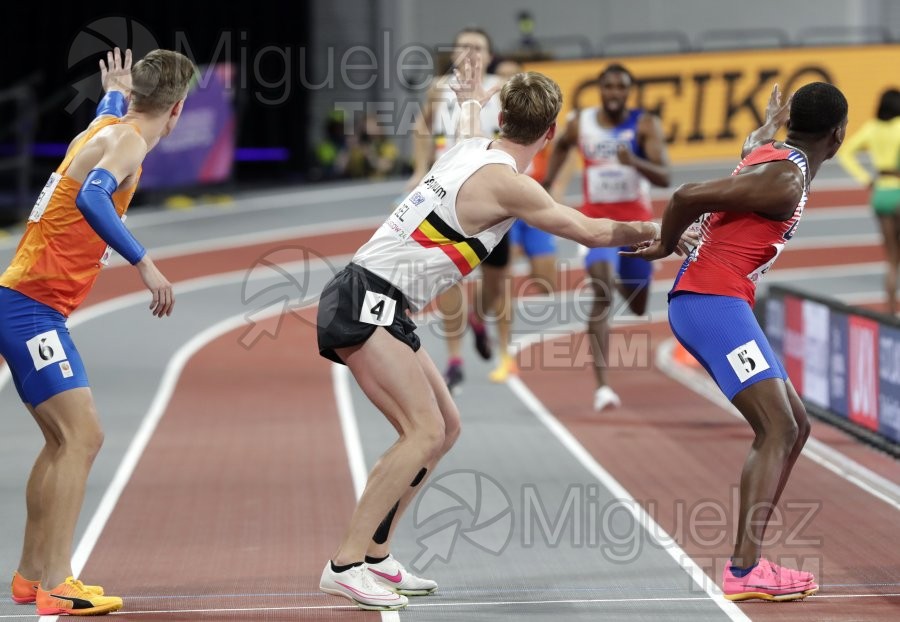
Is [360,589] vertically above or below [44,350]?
below

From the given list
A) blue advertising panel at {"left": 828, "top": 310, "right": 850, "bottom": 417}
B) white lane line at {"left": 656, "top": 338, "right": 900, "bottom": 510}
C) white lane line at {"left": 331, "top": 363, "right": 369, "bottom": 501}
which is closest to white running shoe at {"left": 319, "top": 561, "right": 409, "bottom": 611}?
white lane line at {"left": 331, "top": 363, "right": 369, "bottom": 501}

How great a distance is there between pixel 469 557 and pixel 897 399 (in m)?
3.42

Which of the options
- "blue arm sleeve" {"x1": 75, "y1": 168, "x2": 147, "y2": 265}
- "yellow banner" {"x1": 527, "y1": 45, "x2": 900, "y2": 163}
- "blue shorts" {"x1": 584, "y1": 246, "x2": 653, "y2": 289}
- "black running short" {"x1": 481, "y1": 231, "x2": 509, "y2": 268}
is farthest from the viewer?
"yellow banner" {"x1": 527, "y1": 45, "x2": 900, "y2": 163}

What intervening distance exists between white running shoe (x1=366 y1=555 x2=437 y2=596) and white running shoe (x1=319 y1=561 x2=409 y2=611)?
7.6 inches

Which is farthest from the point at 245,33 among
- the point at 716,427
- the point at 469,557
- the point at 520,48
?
the point at 469,557

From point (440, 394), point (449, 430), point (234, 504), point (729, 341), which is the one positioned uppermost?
point (729, 341)

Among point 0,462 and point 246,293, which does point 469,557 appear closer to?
point 0,462

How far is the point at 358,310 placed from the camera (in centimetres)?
548

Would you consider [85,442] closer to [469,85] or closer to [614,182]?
[469,85]

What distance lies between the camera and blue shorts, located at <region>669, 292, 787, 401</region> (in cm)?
552

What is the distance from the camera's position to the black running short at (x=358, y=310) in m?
5.48

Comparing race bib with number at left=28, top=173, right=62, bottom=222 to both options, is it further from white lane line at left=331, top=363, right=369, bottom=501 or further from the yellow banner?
the yellow banner

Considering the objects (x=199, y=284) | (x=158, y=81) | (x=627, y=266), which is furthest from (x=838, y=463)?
(x=199, y=284)

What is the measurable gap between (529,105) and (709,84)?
17.4 metres
